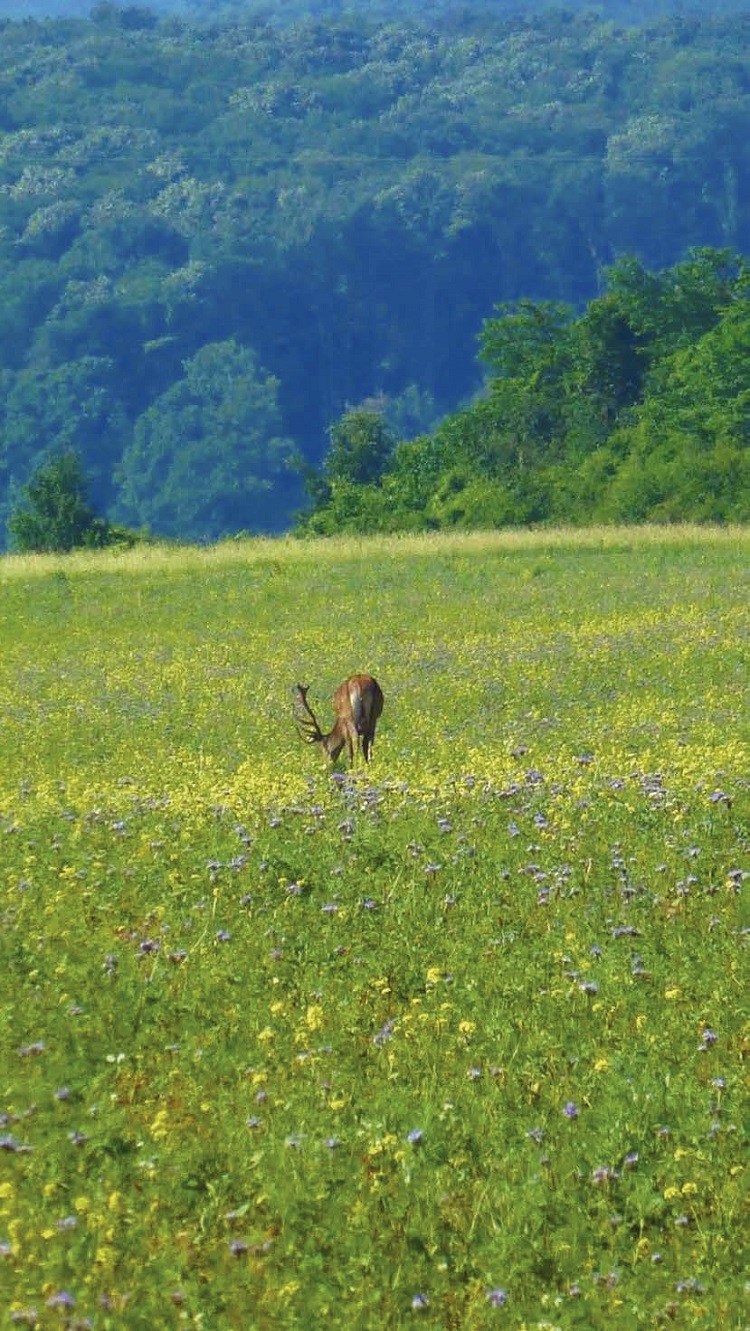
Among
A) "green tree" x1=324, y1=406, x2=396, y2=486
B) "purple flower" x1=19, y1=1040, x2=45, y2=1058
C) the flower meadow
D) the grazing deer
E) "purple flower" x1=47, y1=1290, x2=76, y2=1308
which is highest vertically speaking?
"purple flower" x1=47, y1=1290, x2=76, y2=1308

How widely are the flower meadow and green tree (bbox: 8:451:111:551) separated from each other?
5656cm

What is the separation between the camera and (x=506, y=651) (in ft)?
76.9

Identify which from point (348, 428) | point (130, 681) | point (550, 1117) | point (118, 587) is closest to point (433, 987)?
point (550, 1117)

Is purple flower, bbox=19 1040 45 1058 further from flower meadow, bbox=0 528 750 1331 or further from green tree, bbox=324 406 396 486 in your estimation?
green tree, bbox=324 406 396 486

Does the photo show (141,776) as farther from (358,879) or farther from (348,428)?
(348,428)

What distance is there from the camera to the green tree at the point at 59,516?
2815 inches

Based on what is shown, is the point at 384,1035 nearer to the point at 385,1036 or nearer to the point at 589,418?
the point at 385,1036

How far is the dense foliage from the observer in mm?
64669

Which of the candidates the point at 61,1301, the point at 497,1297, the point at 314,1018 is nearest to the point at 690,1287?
the point at 497,1297

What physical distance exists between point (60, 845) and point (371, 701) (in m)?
5.22

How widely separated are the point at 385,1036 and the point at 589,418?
7336cm

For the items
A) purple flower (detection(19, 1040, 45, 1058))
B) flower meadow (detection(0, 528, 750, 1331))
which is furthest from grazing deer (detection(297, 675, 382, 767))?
purple flower (detection(19, 1040, 45, 1058))

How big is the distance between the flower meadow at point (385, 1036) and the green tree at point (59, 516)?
56557 millimetres

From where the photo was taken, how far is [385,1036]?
7.34m
